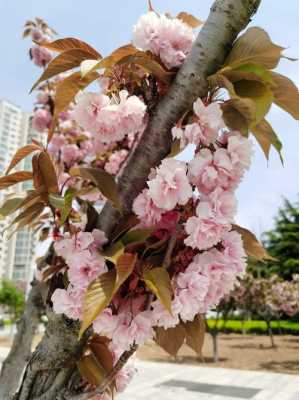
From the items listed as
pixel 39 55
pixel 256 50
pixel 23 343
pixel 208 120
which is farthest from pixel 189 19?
pixel 39 55

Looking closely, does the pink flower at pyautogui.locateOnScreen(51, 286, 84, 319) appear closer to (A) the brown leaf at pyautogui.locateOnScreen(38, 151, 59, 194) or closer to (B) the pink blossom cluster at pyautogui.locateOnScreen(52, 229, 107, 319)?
(B) the pink blossom cluster at pyautogui.locateOnScreen(52, 229, 107, 319)

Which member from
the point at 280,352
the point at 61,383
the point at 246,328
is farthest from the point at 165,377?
the point at 246,328

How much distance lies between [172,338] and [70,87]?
1.88 ft

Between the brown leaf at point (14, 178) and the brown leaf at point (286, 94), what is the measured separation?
1.83 feet

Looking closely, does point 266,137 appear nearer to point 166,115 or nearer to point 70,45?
point 166,115

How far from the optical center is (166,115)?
75cm

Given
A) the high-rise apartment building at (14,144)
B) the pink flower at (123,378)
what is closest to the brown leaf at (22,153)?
the pink flower at (123,378)

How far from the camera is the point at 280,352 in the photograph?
11445 mm

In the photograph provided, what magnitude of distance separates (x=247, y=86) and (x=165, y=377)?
7.74 meters

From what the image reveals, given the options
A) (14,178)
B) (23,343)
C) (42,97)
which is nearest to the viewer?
(14,178)

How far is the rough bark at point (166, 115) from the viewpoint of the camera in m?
0.73

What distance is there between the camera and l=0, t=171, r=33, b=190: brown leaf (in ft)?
2.62

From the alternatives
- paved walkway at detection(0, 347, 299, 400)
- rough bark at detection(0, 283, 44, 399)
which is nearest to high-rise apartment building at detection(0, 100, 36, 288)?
paved walkway at detection(0, 347, 299, 400)

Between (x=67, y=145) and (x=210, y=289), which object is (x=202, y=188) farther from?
(x=67, y=145)
